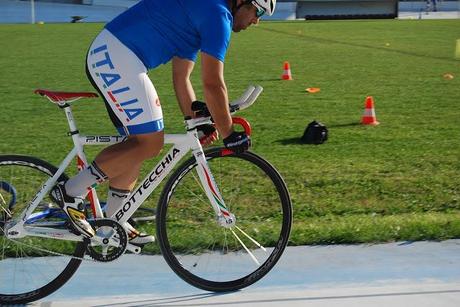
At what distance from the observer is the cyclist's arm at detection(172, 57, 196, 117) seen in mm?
4363

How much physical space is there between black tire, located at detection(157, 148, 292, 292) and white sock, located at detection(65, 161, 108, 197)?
37 centimetres

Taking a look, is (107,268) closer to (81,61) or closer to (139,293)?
(139,293)

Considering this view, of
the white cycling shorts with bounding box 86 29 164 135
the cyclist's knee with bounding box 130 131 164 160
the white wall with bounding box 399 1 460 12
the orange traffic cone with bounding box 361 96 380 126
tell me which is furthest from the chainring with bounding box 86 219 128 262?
the white wall with bounding box 399 1 460 12

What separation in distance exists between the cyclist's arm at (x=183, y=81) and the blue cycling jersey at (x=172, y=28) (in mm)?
390

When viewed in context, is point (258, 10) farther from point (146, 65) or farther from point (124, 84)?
point (124, 84)

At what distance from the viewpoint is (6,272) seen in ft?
14.0

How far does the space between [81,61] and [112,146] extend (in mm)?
17236

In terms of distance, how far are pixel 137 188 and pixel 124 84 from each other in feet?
1.99

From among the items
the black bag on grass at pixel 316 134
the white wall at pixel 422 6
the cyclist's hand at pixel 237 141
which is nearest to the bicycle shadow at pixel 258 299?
the cyclist's hand at pixel 237 141

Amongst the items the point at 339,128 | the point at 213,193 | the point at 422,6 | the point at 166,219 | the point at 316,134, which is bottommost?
the point at 422,6

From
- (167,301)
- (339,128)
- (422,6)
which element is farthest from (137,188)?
(422,6)

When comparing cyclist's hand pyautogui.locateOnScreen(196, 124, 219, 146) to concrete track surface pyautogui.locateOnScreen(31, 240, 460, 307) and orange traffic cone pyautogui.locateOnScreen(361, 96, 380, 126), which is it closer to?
concrete track surface pyautogui.locateOnScreen(31, 240, 460, 307)

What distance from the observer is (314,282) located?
14.0 feet

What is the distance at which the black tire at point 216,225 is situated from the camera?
412 cm
